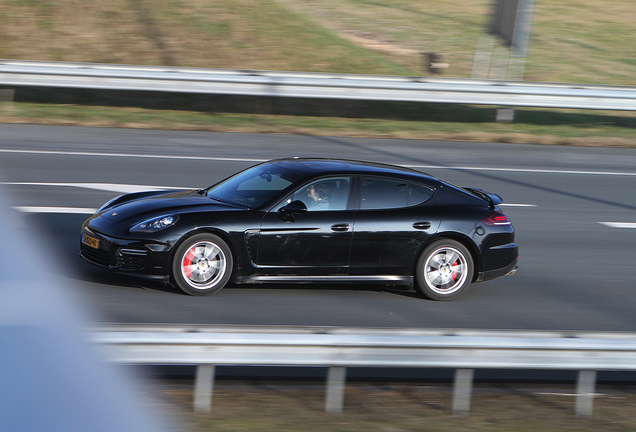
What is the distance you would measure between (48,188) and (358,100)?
8124mm

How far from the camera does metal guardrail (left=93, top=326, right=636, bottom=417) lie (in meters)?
4.30

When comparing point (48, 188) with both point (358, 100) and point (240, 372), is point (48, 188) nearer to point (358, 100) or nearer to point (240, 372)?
point (240, 372)

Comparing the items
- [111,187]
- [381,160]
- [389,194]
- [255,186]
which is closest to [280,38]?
[381,160]

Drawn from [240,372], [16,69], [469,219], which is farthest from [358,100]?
[240,372]

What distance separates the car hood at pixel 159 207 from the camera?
708 centimetres

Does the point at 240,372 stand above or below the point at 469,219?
below

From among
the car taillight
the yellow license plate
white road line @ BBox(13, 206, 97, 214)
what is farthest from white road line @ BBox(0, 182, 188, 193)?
the car taillight

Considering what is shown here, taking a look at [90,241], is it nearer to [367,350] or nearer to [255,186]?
[255,186]

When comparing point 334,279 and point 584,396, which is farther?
point 334,279

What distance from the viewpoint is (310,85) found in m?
15.5

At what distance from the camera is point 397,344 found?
4520 mm

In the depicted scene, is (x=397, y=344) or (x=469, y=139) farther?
(x=469, y=139)

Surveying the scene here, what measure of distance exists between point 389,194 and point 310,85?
8392 mm

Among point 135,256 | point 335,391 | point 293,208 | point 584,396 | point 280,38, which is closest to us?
point 335,391
